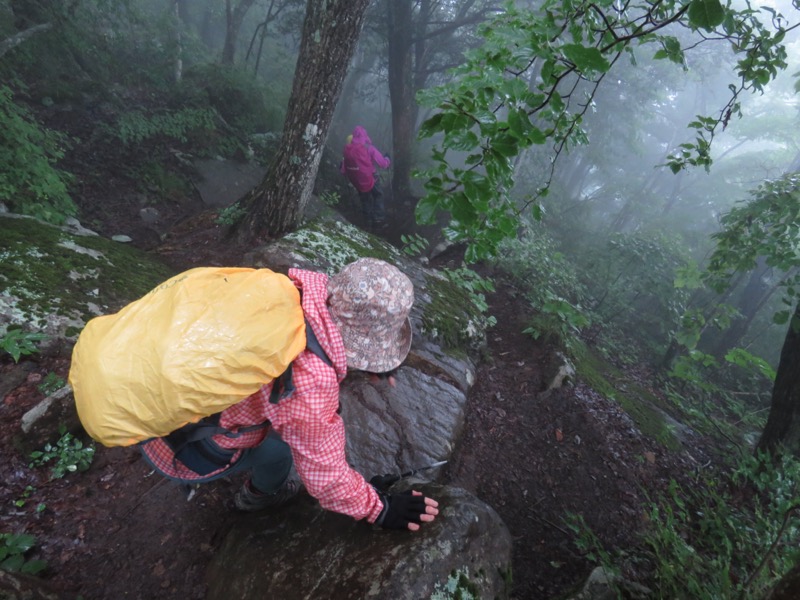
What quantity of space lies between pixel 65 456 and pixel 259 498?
4.74ft

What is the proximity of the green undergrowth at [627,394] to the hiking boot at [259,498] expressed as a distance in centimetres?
390

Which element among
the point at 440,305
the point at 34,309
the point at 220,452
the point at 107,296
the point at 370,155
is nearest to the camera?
the point at 220,452

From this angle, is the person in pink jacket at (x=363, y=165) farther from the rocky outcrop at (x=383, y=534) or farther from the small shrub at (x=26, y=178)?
the rocky outcrop at (x=383, y=534)

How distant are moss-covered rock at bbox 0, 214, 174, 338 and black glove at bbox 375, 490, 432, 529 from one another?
120 inches

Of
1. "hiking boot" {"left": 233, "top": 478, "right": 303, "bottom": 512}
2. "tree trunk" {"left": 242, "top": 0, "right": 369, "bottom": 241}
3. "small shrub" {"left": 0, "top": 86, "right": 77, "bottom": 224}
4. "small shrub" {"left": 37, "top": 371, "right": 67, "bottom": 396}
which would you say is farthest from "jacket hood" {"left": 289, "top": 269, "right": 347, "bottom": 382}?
"small shrub" {"left": 0, "top": 86, "right": 77, "bottom": 224}

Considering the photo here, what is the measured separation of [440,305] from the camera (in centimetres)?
536

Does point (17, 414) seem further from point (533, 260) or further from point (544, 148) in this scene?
point (544, 148)

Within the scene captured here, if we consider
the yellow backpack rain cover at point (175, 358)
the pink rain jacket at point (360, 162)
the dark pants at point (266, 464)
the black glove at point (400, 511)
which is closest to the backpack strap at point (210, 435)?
the dark pants at point (266, 464)

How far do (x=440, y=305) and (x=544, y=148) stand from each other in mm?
13249

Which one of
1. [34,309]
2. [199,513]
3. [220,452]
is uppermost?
[220,452]

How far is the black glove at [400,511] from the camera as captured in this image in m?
2.16

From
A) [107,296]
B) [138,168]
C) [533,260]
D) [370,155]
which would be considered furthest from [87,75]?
[533,260]

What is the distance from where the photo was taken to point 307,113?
5160 mm

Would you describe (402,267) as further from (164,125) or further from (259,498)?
(164,125)
